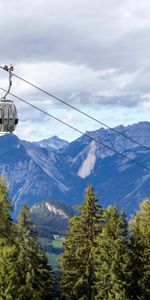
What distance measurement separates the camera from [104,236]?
5419 cm

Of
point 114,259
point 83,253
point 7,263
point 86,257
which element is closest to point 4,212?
point 7,263

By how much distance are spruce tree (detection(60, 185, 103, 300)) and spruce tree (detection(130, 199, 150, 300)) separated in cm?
383

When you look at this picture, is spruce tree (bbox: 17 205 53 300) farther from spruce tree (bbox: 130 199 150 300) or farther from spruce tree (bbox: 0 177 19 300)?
spruce tree (bbox: 130 199 150 300)

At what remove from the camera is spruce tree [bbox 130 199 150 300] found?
56156mm

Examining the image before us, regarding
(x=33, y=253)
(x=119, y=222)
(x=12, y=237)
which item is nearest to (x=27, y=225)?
(x=33, y=253)

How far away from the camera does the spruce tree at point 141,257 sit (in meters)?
56.2

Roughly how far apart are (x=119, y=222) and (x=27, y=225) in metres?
10.3

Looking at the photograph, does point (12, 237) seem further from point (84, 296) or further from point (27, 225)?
point (84, 296)

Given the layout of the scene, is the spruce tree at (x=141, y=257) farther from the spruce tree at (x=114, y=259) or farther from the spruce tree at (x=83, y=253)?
the spruce tree at (x=83, y=253)

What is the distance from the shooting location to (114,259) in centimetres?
5425

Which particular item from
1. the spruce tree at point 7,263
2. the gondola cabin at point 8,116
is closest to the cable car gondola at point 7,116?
the gondola cabin at point 8,116

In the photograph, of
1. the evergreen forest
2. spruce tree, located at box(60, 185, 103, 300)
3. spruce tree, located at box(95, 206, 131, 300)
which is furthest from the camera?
spruce tree, located at box(60, 185, 103, 300)

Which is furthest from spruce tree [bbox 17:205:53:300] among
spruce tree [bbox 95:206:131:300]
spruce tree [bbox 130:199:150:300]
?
spruce tree [bbox 130:199:150:300]

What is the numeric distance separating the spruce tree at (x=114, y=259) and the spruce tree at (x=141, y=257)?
1.66 meters
